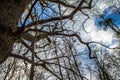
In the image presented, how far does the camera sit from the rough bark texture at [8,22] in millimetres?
2057

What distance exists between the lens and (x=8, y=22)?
2193 millimetres

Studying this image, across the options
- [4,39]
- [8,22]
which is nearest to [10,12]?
[8,22]

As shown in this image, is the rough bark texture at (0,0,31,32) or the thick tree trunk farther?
the rough bark texture at (0,0,31,32)

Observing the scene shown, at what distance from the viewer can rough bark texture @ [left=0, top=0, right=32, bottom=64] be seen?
6.75 feet

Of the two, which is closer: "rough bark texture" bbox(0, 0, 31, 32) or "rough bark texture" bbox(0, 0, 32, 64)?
"rough bark texture" bbox(0, 0, 32, 64)

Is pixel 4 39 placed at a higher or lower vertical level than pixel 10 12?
lower

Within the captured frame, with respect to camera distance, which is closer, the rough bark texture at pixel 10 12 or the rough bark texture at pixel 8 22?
the rough bark texture at pixel 8 22

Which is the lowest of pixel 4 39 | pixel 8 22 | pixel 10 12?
pixel 4 39

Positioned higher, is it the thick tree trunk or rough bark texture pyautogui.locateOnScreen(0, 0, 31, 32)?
rough bark texture pyautogui.locateOnScreen(0, 0, 31, 32)

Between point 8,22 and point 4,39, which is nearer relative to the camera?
point 4,39

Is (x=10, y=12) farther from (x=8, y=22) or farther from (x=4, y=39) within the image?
(x=4, y=39)

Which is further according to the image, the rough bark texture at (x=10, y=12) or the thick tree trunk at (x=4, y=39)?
the rough bark texture at (x=10, y=12)

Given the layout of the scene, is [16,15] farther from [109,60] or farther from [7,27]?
[109,60]

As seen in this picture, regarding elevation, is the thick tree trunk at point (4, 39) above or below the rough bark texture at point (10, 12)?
below
